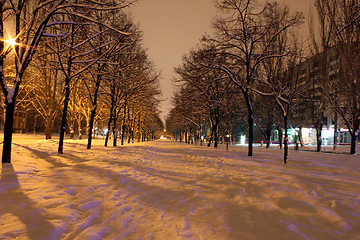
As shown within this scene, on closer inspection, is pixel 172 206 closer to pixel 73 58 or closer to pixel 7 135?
pixel 7 135

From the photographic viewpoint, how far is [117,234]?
2861mm

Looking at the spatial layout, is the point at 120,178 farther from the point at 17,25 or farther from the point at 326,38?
the point at 326,38

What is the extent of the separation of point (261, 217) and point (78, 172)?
5.34m

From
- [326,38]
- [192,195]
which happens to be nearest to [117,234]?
[192,195]

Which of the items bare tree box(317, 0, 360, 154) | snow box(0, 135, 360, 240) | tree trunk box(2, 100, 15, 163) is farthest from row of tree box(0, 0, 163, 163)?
bare tree box(317, 0, 360, 154)

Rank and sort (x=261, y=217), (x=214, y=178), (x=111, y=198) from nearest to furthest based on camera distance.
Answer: (x=261, y=217)
(x=111, y=198)
(x=214, y=178)

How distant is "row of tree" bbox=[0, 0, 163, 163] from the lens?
7066mm

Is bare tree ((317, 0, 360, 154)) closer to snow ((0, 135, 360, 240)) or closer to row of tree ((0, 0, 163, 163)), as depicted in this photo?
snow ((0, 135, 360, 240))

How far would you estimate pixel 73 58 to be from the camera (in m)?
11.6

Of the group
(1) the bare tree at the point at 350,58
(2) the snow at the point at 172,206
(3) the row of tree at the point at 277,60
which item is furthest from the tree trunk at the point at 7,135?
(1) the bare tree at the point at 350,58

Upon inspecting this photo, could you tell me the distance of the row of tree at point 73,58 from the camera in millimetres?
7066

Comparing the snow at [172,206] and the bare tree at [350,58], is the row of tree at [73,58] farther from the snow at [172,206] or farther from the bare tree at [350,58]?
the bare tree at [350,58]

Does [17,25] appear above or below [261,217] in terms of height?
above

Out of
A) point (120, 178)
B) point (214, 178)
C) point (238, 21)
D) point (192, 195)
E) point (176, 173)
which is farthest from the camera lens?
point (238, 21)
